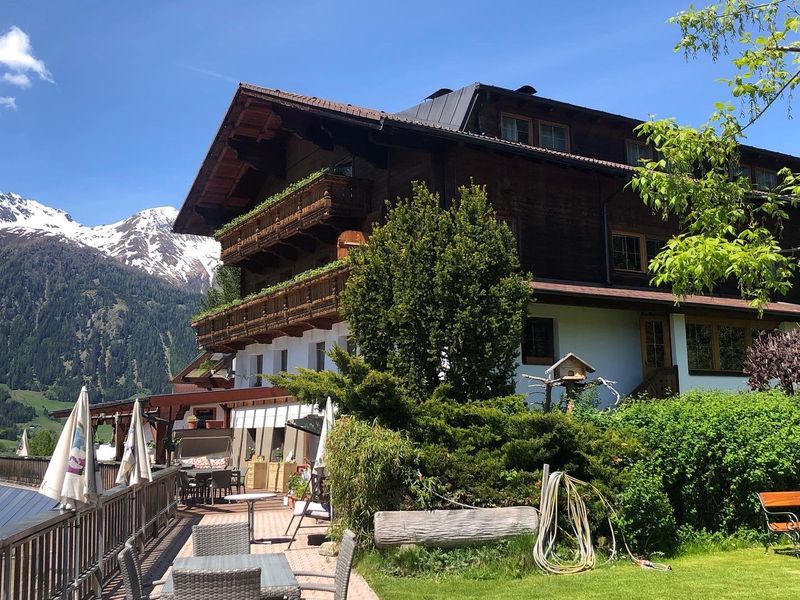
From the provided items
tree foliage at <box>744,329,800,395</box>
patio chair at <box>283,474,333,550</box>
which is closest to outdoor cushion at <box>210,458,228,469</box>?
patio chair at <box>283,474,333,550</box>

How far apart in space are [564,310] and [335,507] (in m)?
10.5

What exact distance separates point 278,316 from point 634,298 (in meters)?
9.72

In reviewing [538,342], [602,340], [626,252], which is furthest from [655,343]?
[538,342]

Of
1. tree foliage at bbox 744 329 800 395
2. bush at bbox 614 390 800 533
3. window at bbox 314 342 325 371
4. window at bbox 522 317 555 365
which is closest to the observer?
bush at bbox 614 390 800 533

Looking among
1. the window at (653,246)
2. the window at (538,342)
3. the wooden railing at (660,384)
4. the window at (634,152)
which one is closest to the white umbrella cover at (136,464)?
the window at (538,342)

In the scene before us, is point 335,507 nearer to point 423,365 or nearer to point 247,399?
point 423,365

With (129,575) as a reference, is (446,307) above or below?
above

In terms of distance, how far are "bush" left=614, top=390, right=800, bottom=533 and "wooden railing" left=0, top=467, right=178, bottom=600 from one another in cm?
723

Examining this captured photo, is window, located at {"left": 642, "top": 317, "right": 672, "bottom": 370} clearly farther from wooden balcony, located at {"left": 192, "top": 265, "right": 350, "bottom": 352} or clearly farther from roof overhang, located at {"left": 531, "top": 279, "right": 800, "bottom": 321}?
wooden balcony, located at {"left": 192, "top": 265, "right": 350, "bottom": 352}

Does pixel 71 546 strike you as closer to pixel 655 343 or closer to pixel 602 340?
pixel 602 340

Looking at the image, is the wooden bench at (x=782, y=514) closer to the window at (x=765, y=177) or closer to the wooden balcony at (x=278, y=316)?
the wooden balcony at (x=278, y=316)

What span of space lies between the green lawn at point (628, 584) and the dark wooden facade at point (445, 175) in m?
10.5

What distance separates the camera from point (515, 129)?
2280 cm

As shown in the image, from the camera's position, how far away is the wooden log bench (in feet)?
34.9
